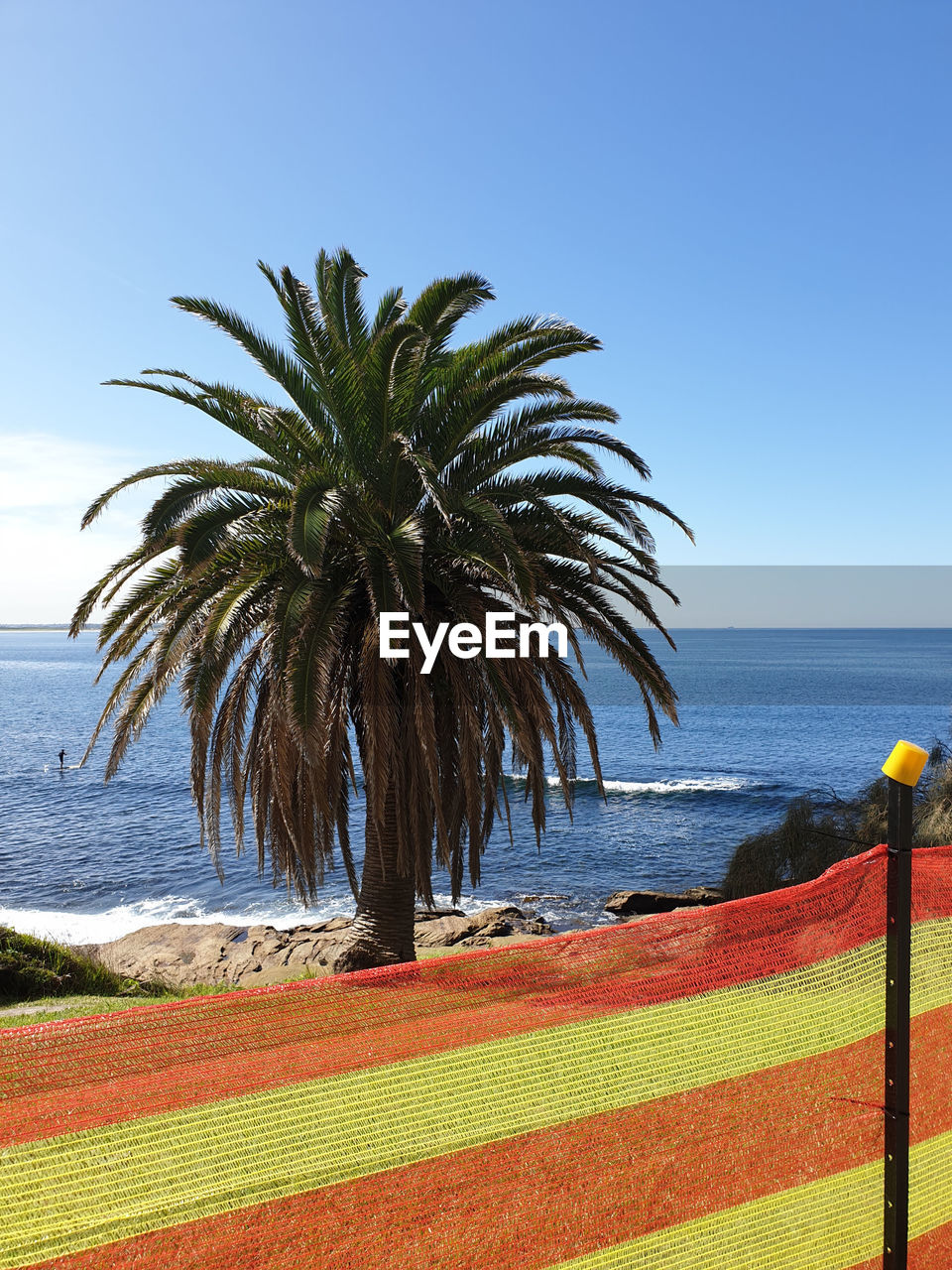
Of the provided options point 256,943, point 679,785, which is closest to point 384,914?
point 256,943

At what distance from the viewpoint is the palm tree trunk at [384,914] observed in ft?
33.4

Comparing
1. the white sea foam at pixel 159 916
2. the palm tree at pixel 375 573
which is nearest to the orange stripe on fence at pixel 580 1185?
the palm tree at pixel 375 573

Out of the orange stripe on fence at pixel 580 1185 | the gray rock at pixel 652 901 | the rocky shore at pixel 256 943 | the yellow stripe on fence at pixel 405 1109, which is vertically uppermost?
the yellow stripe on fence at pixel 405 1109

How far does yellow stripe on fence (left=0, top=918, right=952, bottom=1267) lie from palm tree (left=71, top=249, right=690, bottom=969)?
18.8ft

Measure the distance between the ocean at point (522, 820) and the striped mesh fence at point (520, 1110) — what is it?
12.7 m

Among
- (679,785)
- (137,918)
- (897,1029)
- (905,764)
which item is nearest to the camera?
(905,764)

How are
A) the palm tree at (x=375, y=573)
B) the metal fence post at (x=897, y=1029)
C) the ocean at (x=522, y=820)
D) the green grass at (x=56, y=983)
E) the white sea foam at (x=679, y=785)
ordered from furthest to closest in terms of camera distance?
the white sea foam at (x=679, y=785) → the ocean at (x=522, y=820) → the green grass at (x=56, y=983) → the palm tree at (x=375, y=573) → the metal fence post at (x=897, y=1029)

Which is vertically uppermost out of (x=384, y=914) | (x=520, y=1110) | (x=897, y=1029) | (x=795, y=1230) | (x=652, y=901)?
(x=897, y=1029)

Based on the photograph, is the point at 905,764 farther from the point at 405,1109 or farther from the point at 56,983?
the point at 56,983

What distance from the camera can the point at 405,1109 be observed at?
2.58 meters

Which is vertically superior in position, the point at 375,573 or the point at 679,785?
the point at 375,573

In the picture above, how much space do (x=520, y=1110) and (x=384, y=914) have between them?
312 inches

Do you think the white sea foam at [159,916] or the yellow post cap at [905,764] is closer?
the yellow post cap at [905,764]

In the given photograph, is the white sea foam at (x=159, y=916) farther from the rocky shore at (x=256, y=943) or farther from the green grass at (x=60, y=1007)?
the green grass at (x=60, y=1007)
